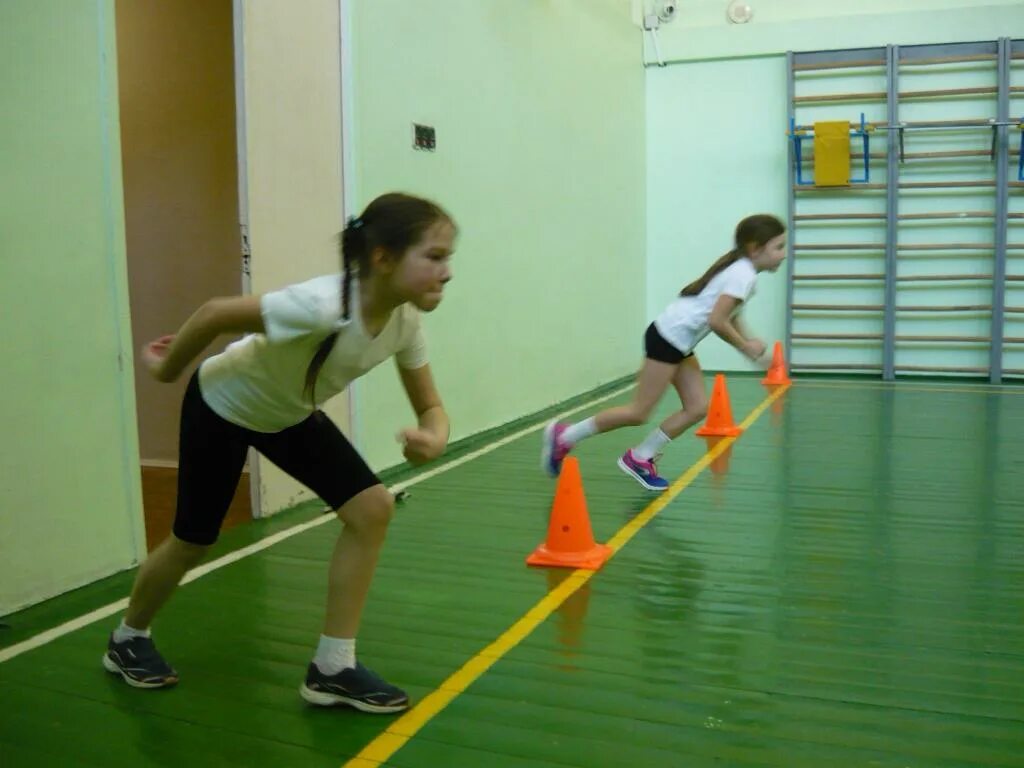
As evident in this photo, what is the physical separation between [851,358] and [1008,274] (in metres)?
1.62

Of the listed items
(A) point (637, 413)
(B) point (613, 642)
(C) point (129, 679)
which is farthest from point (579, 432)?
(C) point (129, 679)

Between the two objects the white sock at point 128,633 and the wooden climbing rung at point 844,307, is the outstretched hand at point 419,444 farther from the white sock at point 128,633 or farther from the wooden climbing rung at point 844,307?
the wooden climbing rung at point 844,307

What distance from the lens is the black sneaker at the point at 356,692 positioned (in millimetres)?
2652

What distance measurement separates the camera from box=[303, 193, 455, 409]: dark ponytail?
2.41m

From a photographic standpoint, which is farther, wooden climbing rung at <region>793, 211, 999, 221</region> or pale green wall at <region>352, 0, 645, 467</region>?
wooden climbing rung at <region>793, 211, 999, 221</region>

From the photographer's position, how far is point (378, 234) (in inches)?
95.1

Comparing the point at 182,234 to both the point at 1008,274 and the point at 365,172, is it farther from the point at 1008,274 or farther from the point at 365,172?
the point at 1008,274

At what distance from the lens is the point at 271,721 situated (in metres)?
2.63

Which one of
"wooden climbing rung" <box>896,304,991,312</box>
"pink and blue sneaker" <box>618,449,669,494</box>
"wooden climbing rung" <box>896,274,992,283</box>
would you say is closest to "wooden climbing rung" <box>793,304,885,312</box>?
"wooden climbing rung" <box>896,304,991,312</box>

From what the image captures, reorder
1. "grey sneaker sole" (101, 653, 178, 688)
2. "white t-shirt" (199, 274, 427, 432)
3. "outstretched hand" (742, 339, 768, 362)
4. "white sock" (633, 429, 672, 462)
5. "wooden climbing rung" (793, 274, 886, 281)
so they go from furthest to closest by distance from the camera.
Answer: "wooden climbing rung" (793, 274, 886, 281), "white sock" (633, 429, 672, 462), "outstretched hand" (742, 339, 768, 362), "grey sneaker sole" (101, 653, 178, 688), "white t-shirt" (199, 274, 427, 432)

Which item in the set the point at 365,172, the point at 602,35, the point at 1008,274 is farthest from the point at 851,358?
the point at 365,172

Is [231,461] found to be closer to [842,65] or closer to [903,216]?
[903,216]

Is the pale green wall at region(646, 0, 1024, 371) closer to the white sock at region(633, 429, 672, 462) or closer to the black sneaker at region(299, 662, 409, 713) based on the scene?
the white sock at region(633, 429, 672, 462)

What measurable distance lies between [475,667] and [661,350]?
2.38 m
